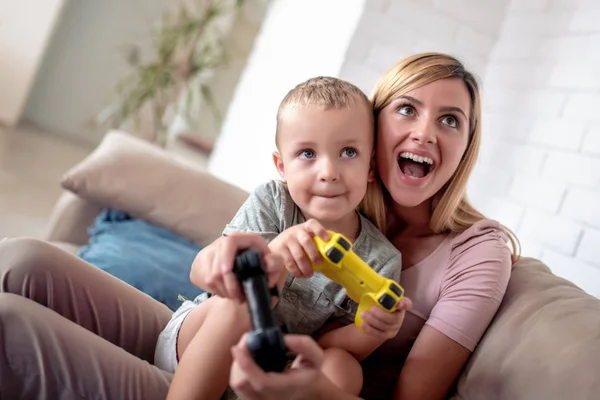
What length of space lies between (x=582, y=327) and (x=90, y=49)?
4162mm

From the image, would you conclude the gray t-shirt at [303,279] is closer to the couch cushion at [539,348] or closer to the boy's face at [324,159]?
the boy's face at [324,159]

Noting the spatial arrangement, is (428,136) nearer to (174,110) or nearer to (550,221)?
(550,221)

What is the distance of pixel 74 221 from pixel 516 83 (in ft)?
5.23

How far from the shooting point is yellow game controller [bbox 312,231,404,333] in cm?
84

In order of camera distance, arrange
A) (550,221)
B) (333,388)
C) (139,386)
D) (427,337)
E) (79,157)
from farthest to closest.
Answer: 1. (79,157)
2. (550,221)
3. (427,337)
4. (139,386)
5. (333,388)

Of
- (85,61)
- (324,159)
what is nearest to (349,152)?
(324,159)

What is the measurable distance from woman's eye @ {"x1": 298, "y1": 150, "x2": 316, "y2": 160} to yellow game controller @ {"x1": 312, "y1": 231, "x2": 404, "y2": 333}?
0.84 feet

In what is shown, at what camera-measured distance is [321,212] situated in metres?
1.08

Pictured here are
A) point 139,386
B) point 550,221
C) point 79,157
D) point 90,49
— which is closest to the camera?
point 139,386

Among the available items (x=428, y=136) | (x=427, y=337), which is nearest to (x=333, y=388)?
(x=427, y=337)

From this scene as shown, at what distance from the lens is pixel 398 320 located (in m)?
0.89

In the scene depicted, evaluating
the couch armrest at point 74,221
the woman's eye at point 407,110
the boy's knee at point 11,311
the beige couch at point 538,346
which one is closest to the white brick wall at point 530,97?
the beige couch at point 538,346

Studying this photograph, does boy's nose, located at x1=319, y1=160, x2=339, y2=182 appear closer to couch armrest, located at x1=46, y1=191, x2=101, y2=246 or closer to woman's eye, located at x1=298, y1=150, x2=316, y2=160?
woman's eye, located at x1=298, y1=150, x2=316, y2=160

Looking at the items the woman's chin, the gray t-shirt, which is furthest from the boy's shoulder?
the woman's chin
